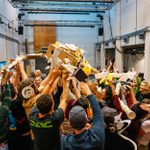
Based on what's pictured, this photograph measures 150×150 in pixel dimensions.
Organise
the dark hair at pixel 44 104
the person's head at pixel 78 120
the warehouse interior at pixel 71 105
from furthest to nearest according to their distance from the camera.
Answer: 1. the dark hair at pixel 44 104
2. the warehouse interior at pixel 71 105
3. the person's head at pixel 78 120

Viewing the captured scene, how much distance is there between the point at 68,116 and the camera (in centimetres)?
253

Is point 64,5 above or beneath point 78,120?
above

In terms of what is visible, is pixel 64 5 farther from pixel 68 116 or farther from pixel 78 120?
pixel 78 120

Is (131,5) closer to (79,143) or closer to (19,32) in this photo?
(19,32)

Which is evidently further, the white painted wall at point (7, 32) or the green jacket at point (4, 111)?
the white painted wall at point (7, 32)

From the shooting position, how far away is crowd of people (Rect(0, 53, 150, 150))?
76.2 inches

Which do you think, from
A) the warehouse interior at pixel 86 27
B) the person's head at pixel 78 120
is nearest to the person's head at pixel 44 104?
the person's head at pixel 78 120

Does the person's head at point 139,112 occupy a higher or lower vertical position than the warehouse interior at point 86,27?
lower

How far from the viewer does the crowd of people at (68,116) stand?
6.35 ft

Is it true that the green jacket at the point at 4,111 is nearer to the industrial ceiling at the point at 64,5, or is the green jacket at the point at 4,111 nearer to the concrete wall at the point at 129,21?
the concrete wall at the point at 129,21

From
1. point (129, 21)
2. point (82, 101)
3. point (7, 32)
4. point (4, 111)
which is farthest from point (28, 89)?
point (7, 32)

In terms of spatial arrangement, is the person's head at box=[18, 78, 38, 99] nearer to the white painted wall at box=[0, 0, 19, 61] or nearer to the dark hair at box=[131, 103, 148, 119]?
the dark hair at box=[131, 103, 148, 119]

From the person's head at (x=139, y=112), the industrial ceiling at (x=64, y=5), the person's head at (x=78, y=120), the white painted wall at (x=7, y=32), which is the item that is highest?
the industrial ceiling at (x=64, y=5)

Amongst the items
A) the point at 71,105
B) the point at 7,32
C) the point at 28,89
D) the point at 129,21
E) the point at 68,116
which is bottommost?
the point at 68,116
